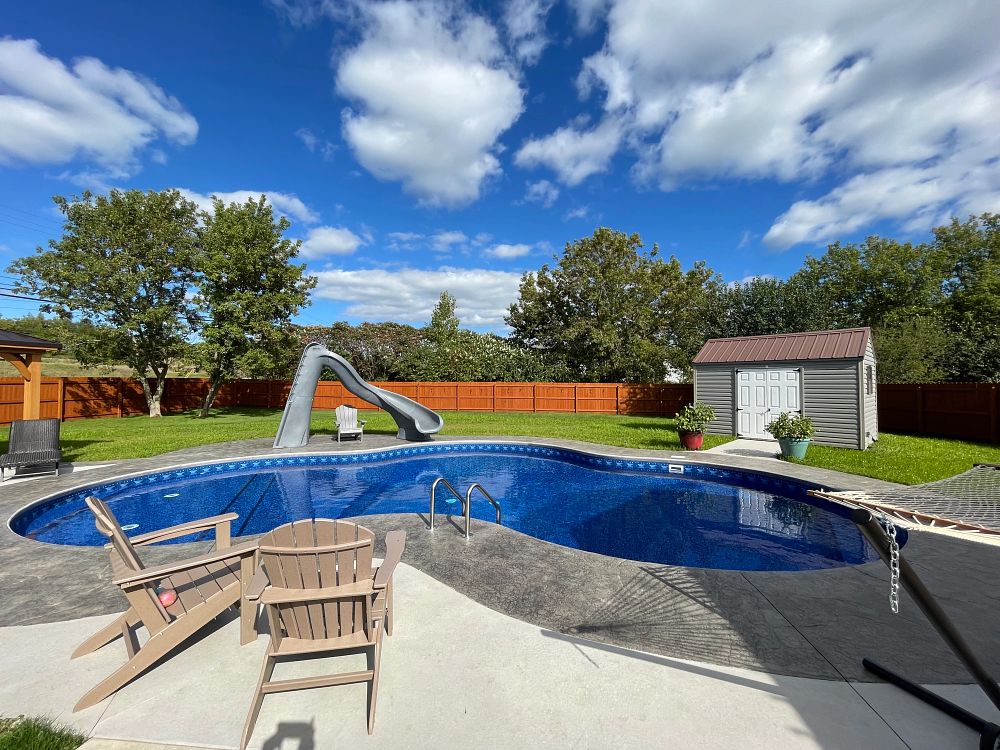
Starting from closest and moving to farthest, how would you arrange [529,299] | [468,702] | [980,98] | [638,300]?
[468,702] < [980,98] < [638,300] < [529,299]

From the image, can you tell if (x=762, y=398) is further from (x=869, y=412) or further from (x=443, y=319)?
(x=443, y=319)

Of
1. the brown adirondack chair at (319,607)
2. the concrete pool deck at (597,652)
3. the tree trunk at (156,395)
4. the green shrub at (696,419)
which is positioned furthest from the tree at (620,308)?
the brown adirondack chair at (319,607)

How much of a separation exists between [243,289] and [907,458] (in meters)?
25.6

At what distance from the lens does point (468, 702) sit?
2611 millimetres

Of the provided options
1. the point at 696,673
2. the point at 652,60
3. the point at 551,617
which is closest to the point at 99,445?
the point at 551,617

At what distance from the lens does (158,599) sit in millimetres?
2951

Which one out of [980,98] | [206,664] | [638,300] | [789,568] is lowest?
[789,568]

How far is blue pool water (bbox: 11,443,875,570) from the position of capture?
6406 mm

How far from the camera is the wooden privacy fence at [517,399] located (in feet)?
46.5

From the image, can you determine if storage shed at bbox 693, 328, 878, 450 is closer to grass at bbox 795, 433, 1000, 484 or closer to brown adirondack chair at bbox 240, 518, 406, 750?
grass at bbox 795, 433, 1000, 484

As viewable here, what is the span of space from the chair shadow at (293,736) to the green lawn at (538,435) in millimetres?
10026

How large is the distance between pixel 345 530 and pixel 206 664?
1.25m

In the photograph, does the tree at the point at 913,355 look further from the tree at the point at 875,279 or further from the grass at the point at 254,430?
the grass at the point at 254,430

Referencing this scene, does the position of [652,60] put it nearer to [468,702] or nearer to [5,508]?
[468,702]
